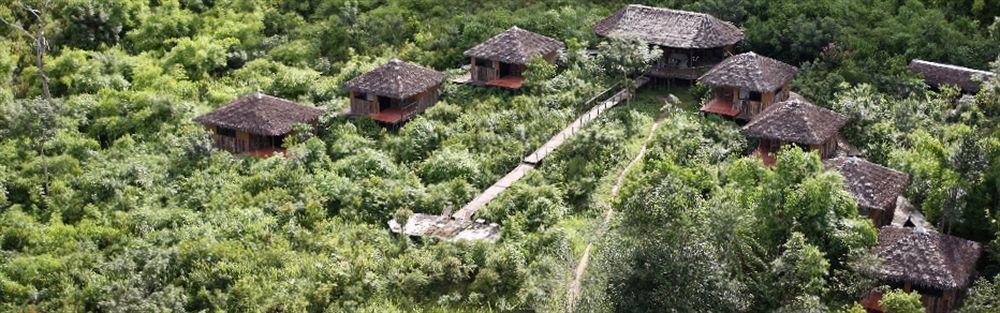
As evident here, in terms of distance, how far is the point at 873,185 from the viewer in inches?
1475

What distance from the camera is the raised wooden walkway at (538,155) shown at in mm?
41344

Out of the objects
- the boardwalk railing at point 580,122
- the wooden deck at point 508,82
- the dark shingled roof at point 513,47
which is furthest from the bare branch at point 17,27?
the boardwalk railing at point 580,122

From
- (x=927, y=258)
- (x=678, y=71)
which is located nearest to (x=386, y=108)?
(x=678, y=71)

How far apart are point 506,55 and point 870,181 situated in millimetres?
18306

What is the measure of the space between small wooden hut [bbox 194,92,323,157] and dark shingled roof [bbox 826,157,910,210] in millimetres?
21135

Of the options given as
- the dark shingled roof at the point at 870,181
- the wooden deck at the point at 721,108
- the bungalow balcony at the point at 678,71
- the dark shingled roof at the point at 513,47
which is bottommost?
the bungalow balcony at the point at 678,71

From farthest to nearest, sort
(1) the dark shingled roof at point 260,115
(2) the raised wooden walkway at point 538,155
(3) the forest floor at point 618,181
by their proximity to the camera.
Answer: (1) the dark shingled roof at point 260,115 → (2) the raised wooden walkway at point 538,155 → (3) the forest floor at point 618,181

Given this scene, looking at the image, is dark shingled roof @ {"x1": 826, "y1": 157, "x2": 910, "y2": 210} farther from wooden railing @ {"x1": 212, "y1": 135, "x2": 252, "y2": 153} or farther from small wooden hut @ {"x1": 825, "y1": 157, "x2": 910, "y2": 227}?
wooden railing @ {"x1": 212, "y1": 135, "x2": 252, "y2": 153}

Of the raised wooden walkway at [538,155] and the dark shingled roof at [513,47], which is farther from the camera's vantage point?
the dark shingled roof at [513,47]

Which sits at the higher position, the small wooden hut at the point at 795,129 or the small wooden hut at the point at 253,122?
the small wooden hut at the point at 795,129

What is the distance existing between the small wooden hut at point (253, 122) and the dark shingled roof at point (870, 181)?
21135mm

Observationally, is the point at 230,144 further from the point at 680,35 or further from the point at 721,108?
the point at 680,35

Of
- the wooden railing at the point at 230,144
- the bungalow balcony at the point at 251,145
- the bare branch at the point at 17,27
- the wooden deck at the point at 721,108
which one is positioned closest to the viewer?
the bungalow balcony at the point at 251,145

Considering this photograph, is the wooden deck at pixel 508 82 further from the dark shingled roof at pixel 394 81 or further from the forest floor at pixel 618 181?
the forest floor at pixel 618 181
